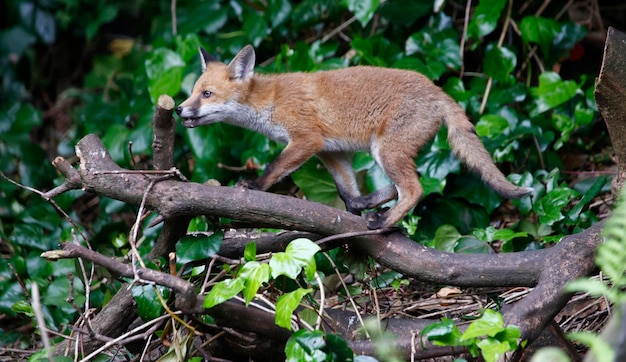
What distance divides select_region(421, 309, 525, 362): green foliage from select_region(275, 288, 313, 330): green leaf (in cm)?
75

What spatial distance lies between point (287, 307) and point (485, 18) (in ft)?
15.0

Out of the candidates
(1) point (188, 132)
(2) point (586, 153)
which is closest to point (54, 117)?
(1) point (188, 132)

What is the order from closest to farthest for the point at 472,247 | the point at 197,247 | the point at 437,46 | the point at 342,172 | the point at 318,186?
1. the point at 197,247
2. the point at 472,247
3. the point at 342,172
4. the point at 318,186
5. the point at 437,46

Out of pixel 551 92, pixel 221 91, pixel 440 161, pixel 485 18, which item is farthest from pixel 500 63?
pixel 221 91

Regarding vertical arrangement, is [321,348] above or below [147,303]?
above

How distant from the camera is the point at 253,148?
7.30 metres

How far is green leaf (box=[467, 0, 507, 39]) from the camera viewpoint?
286 inches

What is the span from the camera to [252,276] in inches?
158

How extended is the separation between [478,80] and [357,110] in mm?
2355

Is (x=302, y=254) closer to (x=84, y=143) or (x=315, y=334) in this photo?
(x=315, y=334)

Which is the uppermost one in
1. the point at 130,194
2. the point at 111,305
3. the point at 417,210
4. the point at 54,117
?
the point at 130,194

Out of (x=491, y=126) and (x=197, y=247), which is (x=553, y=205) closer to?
(x=491, y=126)

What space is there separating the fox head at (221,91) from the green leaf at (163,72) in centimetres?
130

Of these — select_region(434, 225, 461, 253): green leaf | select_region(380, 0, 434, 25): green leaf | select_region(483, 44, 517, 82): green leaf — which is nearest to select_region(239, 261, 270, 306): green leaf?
select_region(434, 225, 461, 253): green leaf
